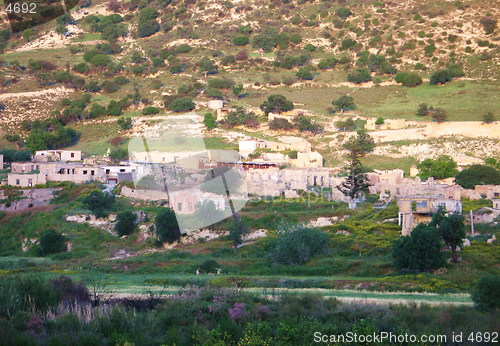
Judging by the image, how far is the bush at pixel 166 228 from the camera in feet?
103

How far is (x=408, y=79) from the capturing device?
207 feet

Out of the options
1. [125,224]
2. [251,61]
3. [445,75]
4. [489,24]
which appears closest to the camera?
[125,224]

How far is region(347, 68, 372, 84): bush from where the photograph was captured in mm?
64250

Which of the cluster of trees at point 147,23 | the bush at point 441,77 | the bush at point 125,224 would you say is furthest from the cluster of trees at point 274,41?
the bush at point 125,224

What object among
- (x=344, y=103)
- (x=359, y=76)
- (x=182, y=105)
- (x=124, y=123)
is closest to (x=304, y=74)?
(x=359, y=76)

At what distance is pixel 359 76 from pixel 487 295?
52.9 meters

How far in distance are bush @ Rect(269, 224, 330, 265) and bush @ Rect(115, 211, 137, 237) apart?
831 cm

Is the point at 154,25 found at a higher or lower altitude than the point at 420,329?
higher

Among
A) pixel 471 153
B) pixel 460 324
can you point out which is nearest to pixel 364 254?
pixel 460 324

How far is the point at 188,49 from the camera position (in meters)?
78.2

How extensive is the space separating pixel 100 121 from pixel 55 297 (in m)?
47.3

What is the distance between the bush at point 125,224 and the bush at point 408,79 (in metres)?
36.2

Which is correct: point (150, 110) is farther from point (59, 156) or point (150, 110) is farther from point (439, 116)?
point (439, 116)

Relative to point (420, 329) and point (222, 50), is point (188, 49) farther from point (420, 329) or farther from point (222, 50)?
point (420, 329)
